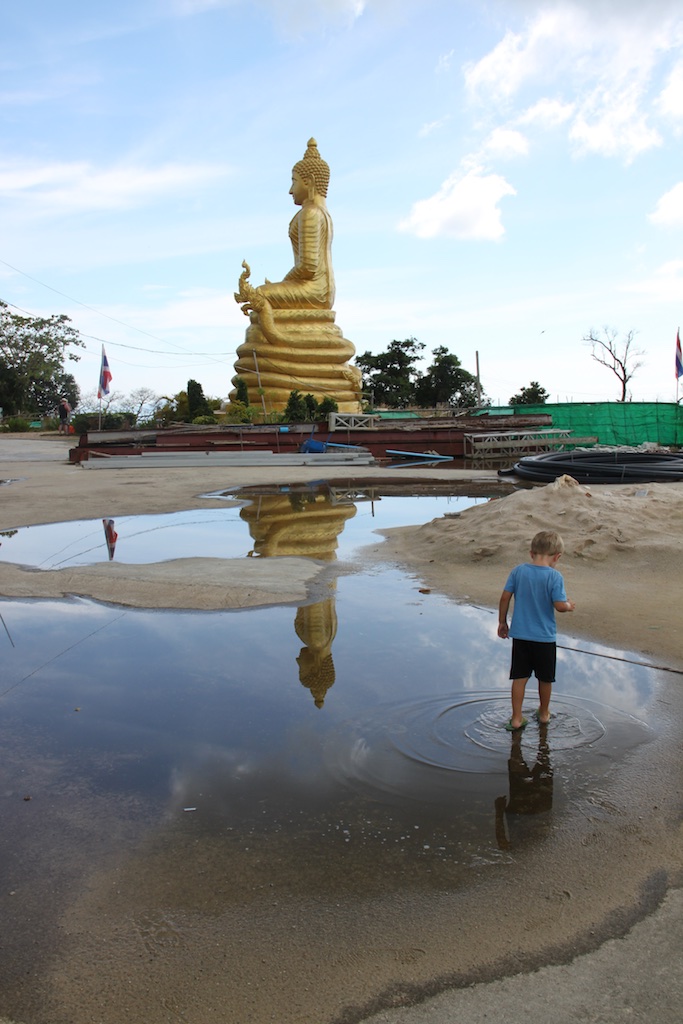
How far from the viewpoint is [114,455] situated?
2308 cm

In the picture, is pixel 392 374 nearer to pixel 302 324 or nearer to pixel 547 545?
pixel 302 324

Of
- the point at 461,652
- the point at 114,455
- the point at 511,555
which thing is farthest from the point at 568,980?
the point at 114,455

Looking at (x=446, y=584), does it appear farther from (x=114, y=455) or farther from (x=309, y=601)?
(x=114, y=455)

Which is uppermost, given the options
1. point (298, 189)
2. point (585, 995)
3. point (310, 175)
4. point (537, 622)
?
point (310, 175)

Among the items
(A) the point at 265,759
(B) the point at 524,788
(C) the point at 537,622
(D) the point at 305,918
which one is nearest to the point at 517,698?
(C) the point at 537,622

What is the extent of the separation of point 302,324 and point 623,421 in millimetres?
12252

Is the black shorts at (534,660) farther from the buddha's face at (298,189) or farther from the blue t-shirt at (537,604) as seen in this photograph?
the buddha's face at (298,189)

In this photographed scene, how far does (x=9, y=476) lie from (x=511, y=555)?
47.4ft

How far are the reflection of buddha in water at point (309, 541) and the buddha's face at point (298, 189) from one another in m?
19.2

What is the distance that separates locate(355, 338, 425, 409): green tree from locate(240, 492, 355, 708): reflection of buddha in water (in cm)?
3395

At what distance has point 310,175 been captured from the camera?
98.4 feet

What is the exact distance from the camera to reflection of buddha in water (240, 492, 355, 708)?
4.81 meters

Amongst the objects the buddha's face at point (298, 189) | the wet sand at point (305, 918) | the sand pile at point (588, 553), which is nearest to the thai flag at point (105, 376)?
the buddha's face at point (298, 189)

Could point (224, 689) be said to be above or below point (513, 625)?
below
